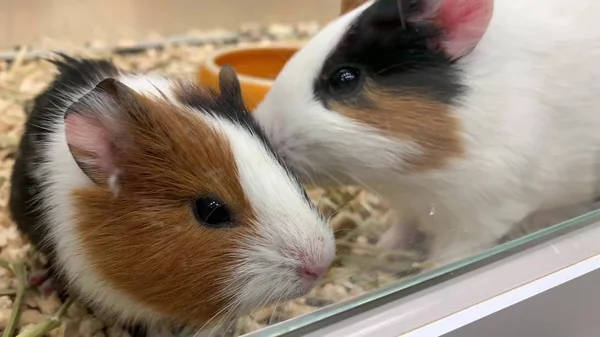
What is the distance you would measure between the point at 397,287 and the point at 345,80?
281mm

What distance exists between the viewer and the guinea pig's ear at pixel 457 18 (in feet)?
2.89

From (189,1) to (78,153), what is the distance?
3.55 ft

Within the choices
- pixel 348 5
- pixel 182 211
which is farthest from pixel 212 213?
pixel 348 5

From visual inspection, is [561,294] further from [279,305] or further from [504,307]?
[279,305]

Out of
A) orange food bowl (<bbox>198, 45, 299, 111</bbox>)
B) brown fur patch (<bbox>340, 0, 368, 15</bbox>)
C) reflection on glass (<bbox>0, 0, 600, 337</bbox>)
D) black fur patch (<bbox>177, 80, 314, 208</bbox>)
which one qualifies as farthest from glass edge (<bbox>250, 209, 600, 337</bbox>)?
orange food bowl (<bbox>198, 45, 299, 111</bbox>)

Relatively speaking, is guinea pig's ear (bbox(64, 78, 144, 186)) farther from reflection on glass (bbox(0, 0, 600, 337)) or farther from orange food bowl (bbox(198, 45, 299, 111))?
orange food bowl (bbox(198, 45, 299, 111))

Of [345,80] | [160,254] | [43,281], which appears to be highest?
[345,80]

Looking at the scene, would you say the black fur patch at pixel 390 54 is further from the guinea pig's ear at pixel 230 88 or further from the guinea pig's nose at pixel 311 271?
the guinea pig's nose at pixel 311 271

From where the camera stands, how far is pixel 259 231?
72 centimetres

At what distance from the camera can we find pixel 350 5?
110 centimetres

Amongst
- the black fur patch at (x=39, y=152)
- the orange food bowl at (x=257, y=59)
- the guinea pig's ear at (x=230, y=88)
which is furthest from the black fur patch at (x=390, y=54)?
the orange food bowl at (x=257, y=59)

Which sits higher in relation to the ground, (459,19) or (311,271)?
→ (459,19)

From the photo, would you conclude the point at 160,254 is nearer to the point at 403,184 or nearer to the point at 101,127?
the point at 101,127

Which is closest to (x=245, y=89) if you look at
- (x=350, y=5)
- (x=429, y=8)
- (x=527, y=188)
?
(x=350, y=5)
